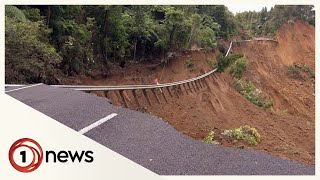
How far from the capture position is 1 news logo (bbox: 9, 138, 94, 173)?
7117 millimetres

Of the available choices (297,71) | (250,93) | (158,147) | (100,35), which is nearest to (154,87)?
(158,147)

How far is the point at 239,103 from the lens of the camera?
44.3 feet

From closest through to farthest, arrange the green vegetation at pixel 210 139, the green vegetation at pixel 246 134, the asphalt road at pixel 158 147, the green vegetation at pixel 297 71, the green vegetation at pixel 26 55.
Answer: the asphalt road at pixel 158 147 < the green vegetation at pixel 210 139 < the green vegetation at pixel 246 134 < the green vegetation at pixel 26 55 < the green vegetation at pixel 297 71

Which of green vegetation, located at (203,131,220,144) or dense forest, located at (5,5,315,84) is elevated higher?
dense forest, located at (5,5,315,84)

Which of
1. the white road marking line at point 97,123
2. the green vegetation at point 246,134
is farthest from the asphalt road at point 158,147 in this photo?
the green vegetation at point 246,134

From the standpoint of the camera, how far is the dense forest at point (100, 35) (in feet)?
38.7

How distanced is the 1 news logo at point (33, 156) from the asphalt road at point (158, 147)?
0.69 m

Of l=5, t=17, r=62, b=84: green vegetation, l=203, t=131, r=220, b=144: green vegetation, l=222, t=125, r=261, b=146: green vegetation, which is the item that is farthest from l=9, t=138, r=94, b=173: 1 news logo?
l=5, t=17, r=62, b=84: green vegetation

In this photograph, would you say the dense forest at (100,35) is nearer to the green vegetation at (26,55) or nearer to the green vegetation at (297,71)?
the green vegetation at (26,55)

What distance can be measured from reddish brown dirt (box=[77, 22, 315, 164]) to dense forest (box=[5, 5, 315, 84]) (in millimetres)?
714

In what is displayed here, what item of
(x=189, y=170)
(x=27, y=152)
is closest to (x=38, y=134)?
(x=27, y=152)

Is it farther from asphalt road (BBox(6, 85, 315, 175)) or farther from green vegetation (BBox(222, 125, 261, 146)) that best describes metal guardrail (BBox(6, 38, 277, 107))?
green vegetation (BBox(222, 125, 261, 146))

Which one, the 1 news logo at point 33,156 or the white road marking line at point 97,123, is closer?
the 1 news logo at point 33,156

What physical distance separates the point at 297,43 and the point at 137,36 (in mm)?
18108
